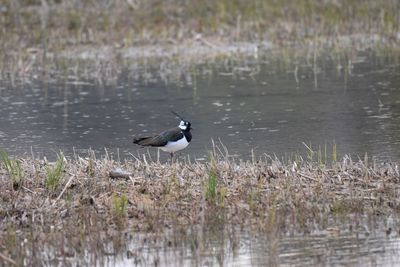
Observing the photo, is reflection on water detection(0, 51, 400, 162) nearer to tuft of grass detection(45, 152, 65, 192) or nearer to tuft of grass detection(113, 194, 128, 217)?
tuft of grass detection(45, 152, 65, 192)

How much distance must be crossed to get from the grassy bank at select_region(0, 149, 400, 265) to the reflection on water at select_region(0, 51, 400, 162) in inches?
85.5

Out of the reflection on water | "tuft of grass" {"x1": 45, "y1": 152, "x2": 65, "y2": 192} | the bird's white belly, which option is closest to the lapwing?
the bird's white belly

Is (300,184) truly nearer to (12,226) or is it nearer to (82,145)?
(12,226)

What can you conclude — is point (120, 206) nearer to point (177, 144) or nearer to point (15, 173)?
point (15, 173)

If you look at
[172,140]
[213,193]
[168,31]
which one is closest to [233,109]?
[172,140]

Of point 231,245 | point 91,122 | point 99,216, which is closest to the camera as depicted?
point 231,245

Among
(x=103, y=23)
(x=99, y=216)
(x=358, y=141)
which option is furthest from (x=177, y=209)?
(x=103, y=23)

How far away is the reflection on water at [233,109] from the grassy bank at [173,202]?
2171mm

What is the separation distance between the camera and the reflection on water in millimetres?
11906

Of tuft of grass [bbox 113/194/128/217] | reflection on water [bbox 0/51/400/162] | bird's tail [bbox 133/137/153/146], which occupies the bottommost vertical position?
reflection on water [bbox 0/51/400/162]

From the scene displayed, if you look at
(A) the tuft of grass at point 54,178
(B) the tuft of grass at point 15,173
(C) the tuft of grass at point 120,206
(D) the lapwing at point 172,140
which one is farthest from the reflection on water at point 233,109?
(C) the tuft of grass at point 120,206

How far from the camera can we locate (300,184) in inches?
338

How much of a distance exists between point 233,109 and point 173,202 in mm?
5985

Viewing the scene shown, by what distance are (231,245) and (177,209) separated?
863 millimetres
